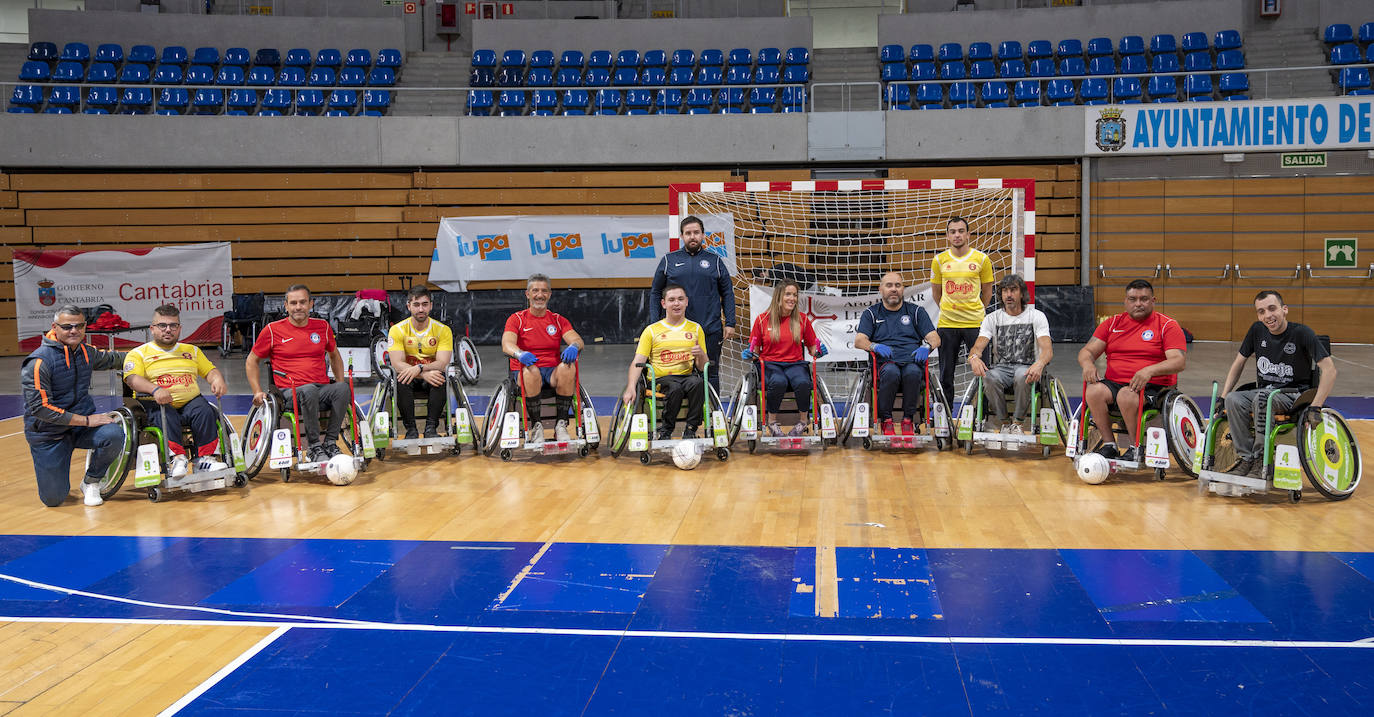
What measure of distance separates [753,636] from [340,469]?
10.6 ft

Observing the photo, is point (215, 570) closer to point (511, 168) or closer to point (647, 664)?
point (647, 664)

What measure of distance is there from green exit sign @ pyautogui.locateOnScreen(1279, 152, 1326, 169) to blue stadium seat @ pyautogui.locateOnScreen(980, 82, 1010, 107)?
3.73m

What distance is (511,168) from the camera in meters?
14.9

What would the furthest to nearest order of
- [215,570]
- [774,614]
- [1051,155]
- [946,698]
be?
[1051,155] < [215,570] < [774,614] < [946,698]

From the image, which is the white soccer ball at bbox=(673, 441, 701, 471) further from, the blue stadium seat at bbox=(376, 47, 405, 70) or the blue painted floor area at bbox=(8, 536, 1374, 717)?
the blue stadium seat at bbox=(376, 47, 405, 70)

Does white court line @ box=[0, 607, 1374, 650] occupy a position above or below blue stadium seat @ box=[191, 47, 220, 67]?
below

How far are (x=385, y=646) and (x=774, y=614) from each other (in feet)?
4.26

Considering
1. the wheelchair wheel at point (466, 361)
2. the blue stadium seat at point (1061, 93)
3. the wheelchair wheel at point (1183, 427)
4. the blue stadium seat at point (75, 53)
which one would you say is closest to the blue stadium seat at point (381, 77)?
the blue stadium seat at point (75, 53)

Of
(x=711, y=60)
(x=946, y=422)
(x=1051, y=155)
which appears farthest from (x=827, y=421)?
(x=711, y=60)

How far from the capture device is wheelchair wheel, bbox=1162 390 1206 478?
548 cm

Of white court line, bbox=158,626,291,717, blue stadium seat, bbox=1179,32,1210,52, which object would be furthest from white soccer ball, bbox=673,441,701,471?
blue stadium seat, bbox=1179,32,1210,52

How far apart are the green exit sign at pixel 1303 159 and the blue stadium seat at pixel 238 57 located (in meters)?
15.1

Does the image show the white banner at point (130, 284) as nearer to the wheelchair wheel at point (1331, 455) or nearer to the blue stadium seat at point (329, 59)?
the blue stadium seat at point (329, 59)

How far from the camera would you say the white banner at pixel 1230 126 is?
527 inches
